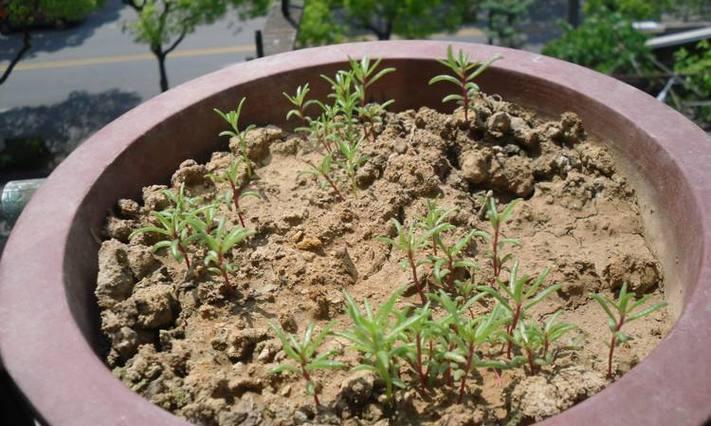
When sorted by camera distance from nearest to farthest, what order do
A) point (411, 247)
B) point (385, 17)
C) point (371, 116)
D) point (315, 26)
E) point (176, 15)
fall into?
1. point (411, 247)
2. point (371, 116)
3. point (315, 26)
4. point (176, 15)
5. point (385, 17)

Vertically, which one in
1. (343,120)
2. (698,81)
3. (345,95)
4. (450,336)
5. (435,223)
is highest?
(345,95)

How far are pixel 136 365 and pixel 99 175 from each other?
2.55ft

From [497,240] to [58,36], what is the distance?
1392 centimetres

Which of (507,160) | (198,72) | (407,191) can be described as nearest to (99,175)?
(407,191)

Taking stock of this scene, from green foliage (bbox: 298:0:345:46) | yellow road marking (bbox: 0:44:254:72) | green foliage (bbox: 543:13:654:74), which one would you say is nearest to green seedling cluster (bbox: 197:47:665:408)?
green foliage (bbox: 543:13:654:74)

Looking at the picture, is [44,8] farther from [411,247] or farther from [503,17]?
[411,247]

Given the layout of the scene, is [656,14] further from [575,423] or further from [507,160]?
[575,423]

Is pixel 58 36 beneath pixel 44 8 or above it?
beneath

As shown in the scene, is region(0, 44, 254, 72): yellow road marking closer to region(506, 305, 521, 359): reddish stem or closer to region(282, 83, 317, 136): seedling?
region(282, 83, 317, 136): seedling

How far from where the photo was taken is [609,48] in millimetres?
9203

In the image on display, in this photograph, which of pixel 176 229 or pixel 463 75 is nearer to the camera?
pixel 176 229

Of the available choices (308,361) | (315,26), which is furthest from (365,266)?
(315,26)

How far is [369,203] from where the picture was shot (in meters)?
2.67

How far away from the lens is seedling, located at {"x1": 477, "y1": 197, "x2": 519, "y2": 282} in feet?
7.48
